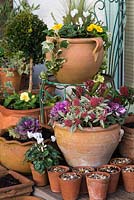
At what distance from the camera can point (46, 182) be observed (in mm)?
2230

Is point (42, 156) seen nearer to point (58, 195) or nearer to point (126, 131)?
point (58, 195)

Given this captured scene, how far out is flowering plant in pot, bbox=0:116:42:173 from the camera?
231 centimetres

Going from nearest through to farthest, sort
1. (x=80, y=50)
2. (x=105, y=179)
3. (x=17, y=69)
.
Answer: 1. (x=105, y=179)
2. (x=80, y=50)
3. (x=17, y=69)

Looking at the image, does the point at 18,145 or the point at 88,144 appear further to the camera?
the point at 18,145

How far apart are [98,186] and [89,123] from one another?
0.91ft

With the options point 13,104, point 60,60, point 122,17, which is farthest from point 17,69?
point 60,60

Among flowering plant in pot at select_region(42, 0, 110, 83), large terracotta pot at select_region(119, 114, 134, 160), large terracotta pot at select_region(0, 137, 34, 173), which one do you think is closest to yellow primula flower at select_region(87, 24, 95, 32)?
flowering plant in pot at select_region(42, 0, 110, 83)

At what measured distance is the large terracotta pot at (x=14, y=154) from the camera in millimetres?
2307

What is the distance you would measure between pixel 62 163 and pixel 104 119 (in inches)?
13.9

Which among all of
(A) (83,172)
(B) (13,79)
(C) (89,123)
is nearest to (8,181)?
(A) (83,172)

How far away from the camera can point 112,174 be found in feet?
6.71

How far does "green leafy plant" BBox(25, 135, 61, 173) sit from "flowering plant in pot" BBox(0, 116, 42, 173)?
9 centimetres

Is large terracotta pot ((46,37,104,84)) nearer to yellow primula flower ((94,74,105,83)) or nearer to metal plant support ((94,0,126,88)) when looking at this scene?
yellow primula flower ((94,74,105,83))

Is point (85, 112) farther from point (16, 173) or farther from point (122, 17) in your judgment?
point (122, 17)
